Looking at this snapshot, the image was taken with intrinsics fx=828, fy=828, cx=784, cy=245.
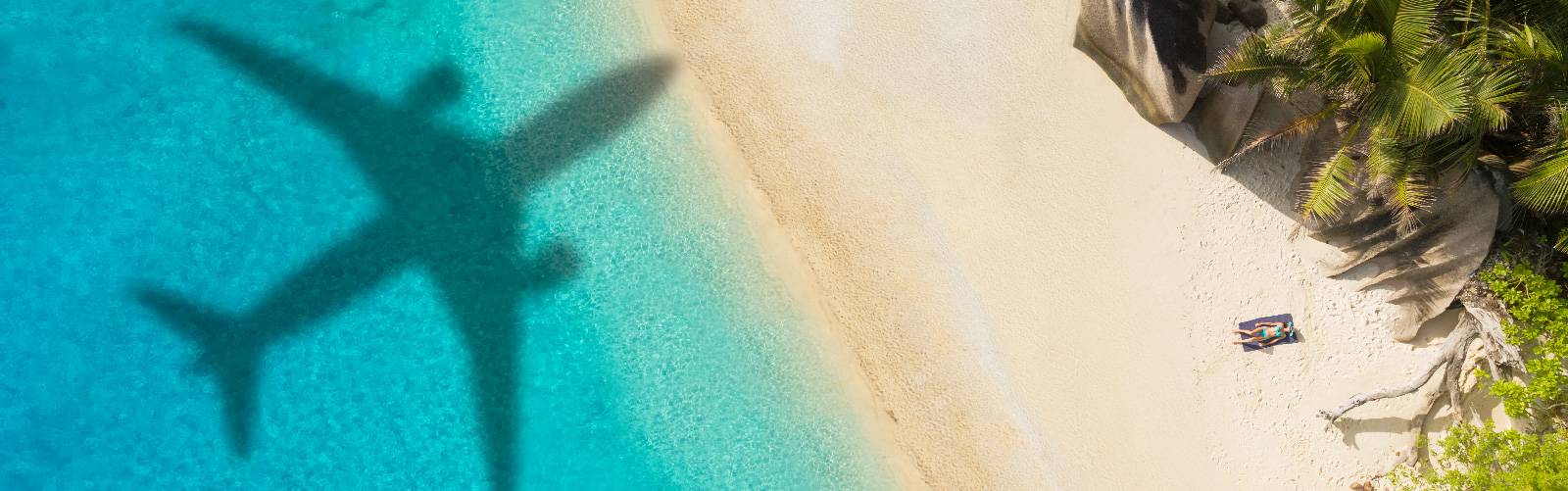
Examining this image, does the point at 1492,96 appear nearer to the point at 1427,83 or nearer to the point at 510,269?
the point at 1427,83

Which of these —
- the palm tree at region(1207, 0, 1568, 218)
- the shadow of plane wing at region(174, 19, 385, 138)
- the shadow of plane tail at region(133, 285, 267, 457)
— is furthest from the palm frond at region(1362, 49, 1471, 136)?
the shadow of plane tail at region(133, 285, 267, 457)

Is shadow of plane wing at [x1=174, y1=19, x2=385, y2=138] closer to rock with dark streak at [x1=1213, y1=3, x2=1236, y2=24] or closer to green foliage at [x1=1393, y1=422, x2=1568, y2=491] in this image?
rock with dark streak at [x1=1213, y1=3, x2=1236, y2=24]

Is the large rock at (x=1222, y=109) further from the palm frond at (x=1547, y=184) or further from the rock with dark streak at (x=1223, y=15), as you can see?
the palm frond at (x=1547, y=184)

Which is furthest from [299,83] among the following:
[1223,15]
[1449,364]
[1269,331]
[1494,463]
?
[1494,463]

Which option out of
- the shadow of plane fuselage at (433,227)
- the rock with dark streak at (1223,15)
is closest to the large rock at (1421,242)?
the rock with dark streak at (1223,15)

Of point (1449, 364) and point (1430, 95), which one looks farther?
point (1449, 364)

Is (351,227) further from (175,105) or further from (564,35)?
(564,35)

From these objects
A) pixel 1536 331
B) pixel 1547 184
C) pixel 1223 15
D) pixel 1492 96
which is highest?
pixel 1492 96
